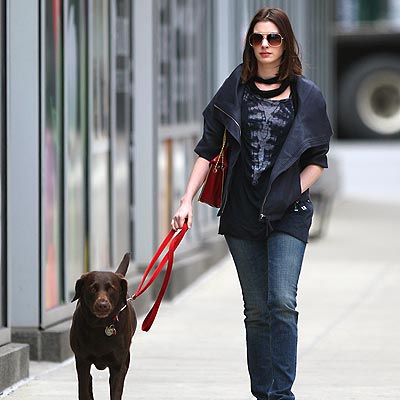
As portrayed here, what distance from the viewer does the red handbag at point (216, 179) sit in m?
6.04

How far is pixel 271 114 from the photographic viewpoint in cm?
593

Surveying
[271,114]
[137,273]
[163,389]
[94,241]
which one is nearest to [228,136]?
[271,114]

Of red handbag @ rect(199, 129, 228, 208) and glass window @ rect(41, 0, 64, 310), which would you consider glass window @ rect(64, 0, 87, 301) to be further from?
red handbag @ rect(199, 129, 228, 208)

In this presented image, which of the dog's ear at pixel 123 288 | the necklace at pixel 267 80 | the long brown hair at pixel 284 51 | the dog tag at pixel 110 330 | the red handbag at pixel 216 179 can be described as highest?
the long brown hair at pixel 284 51

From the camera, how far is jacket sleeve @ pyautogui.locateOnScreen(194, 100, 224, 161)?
607 centimetres

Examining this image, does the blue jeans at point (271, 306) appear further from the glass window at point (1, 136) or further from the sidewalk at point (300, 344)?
the glass window at point (1, 136)

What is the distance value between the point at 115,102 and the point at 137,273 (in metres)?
1.23

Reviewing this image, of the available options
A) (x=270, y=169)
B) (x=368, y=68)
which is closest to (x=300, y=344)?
(x=270, y=169)

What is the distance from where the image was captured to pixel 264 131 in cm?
593

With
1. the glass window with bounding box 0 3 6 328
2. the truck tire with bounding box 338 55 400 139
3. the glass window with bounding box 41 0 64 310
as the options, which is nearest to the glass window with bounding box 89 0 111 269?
the glass window with bounding box 41 0 64 310

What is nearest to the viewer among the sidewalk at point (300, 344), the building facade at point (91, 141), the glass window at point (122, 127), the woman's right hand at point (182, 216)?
the woman's right hand at point (182, 216)

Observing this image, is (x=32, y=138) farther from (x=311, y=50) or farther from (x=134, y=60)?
(x=311, y=50)

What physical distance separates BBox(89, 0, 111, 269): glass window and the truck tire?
16.3 meters

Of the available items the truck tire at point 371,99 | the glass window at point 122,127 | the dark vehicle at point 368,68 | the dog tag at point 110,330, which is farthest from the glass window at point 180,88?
the truck tire at point 371,99
